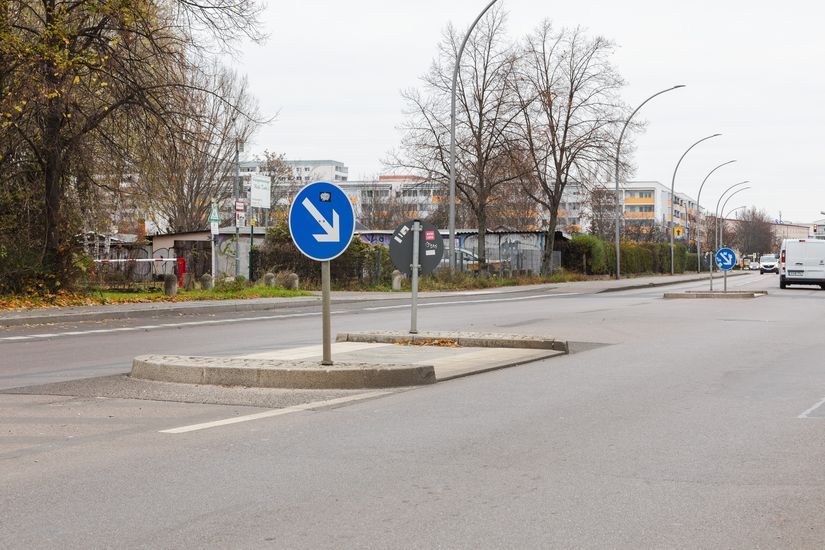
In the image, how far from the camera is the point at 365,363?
10.4m

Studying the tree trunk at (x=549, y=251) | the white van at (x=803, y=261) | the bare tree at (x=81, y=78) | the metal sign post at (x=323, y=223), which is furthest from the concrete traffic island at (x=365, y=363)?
the tree trunk at (x=549, y=251)

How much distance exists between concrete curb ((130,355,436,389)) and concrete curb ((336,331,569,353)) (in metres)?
3.55

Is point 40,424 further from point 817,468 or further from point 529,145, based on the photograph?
point 529,145

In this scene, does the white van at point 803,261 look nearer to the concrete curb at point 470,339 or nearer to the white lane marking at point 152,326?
the white lane marking at point 152,326

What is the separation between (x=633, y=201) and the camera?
18862 cm

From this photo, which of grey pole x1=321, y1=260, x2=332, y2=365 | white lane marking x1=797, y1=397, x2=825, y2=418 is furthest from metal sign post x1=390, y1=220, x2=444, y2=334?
white lane marking x1=797, y1=397, x2=825, y2=418

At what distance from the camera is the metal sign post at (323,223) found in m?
9.74

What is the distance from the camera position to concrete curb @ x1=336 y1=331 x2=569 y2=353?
1335 cm

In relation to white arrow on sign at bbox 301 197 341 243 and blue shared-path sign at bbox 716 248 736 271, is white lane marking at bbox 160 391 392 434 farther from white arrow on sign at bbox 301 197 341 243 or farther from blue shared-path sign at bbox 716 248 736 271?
blue shared-path sign at bbox 716 248 736 271

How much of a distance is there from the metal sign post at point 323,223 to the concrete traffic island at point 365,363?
21.0 inches

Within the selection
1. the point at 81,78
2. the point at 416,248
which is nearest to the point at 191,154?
the point at 81,78

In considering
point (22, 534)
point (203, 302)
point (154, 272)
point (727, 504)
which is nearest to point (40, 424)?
point (22, 534)

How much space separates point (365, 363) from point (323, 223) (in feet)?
5.24

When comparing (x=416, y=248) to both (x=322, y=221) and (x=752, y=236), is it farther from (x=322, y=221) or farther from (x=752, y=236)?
(x=752, y=236)
